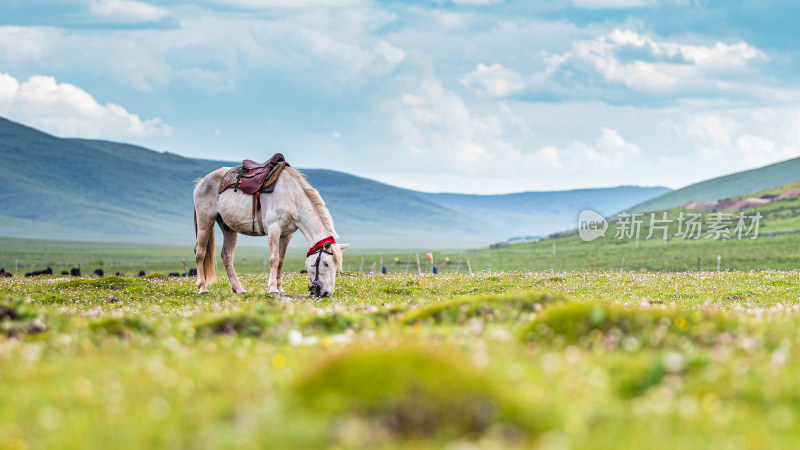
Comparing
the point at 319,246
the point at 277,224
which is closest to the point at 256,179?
the point at 277,224

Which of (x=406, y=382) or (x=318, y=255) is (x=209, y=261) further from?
(x=406, y=382)

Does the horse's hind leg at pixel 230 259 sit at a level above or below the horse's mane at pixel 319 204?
below

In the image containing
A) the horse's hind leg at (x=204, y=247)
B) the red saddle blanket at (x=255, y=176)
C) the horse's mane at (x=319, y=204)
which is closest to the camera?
the horse's mane at (x=319, y=204)

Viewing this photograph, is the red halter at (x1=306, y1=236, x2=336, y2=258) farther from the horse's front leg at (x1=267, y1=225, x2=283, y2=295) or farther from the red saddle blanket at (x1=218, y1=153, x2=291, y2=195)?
the red saddle blanket at (x1=218, y1=153, x2=291, y2=195)

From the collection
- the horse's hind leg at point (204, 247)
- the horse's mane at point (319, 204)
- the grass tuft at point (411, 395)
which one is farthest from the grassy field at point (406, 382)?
the horse's hind leg at point (204, 247)

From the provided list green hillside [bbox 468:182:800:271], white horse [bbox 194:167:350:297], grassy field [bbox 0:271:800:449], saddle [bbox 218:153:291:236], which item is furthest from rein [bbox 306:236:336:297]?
green hillside [bbox 468:182:800:271]

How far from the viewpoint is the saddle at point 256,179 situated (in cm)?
2588

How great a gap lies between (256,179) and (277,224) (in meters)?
1.92

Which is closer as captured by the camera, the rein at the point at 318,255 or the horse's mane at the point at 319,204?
the rein at the point at 318,255

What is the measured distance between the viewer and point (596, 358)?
28.8 ft

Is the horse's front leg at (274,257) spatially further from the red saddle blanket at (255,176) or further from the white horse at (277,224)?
the red saddle blanket at (255,176)

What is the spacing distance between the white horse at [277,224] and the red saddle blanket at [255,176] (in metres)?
0.23

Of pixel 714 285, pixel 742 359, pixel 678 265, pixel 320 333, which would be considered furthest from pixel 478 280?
pixel 678 265

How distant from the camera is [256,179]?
26.0 metres
